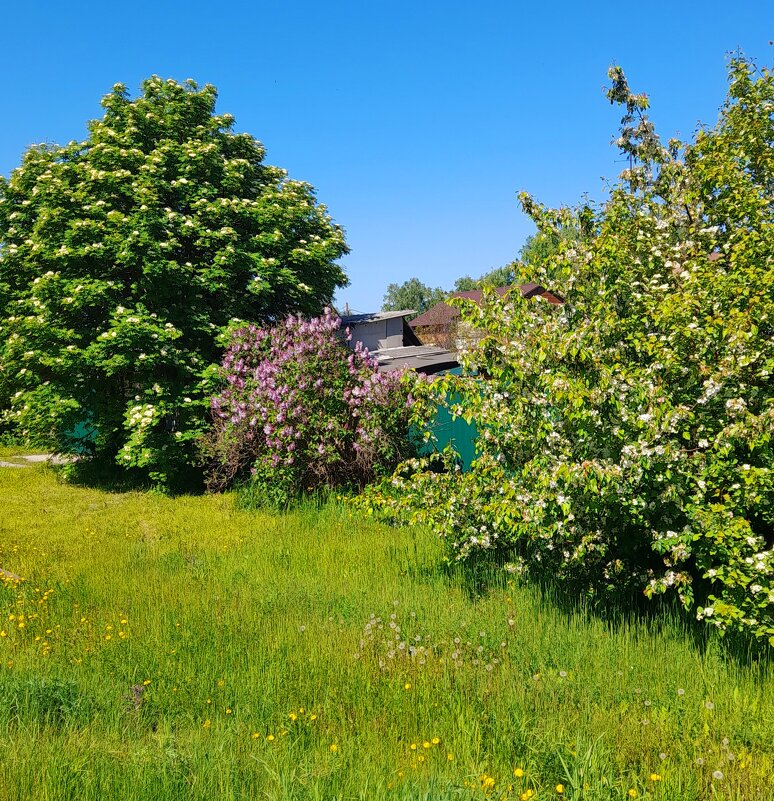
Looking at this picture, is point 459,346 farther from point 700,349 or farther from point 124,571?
point 124,571

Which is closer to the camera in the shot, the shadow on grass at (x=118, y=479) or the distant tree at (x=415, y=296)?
the shadow on grass at (x=118, y=479)

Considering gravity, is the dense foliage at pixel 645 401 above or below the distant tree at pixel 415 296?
below

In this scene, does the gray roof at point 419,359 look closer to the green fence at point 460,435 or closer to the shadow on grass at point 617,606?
the green fence at point 460,435

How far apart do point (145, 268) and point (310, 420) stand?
435 cm

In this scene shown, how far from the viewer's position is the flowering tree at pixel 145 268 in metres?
12.5

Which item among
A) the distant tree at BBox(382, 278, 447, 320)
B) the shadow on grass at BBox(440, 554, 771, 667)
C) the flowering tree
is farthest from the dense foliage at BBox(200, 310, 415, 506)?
the distant tree at BBox(382, 278, 447, 320)

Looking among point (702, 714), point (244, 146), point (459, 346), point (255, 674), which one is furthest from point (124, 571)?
point (244, 146)

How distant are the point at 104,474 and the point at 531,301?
1128 cm

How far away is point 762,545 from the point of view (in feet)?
16.0

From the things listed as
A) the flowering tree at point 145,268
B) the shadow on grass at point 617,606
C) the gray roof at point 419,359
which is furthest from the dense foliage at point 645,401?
the gray roof at point 419,359

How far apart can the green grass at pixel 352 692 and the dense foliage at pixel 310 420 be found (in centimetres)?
350

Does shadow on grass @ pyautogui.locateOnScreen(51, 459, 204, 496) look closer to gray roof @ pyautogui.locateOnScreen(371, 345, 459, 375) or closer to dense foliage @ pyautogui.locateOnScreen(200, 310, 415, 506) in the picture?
dense foliage @ pyautogui.locateOnScreen(200, 310, 415, 506)

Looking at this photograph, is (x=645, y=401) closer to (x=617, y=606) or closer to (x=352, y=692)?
(x=617, y=606)

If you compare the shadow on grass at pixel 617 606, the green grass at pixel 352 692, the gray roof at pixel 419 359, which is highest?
the gray roof at pixel 419 359
